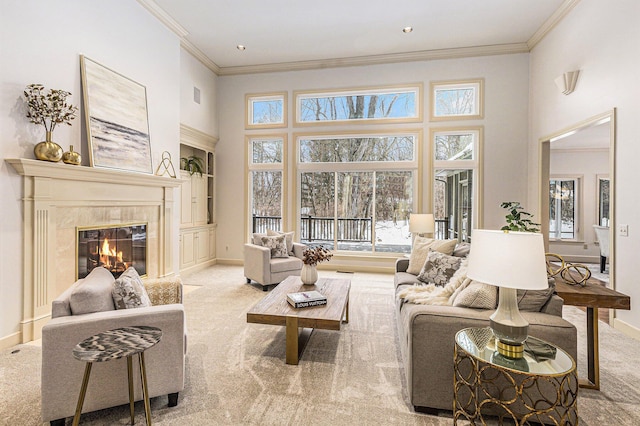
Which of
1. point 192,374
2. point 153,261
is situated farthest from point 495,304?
point 153,261

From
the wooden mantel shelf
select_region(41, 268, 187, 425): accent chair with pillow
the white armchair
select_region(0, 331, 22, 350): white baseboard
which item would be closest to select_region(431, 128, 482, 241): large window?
the white armchair

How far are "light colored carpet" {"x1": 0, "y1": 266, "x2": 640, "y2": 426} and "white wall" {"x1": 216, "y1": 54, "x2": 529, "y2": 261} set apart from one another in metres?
2.83

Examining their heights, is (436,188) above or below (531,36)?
below

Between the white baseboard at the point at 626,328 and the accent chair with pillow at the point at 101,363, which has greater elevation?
the accent chair with pillow at the point at 101,363

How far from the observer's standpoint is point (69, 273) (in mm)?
3234

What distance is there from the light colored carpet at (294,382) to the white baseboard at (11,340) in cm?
12

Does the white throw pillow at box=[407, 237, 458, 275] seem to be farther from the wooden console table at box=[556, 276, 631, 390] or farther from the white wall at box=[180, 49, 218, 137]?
the white wall at box=[180, 49, 218, 137]

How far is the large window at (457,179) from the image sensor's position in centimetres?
566

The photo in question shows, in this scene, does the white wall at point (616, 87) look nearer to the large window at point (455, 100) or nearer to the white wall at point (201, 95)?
the large window at point (455, 100)

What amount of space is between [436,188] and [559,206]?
172 inches

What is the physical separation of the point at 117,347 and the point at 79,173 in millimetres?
2461

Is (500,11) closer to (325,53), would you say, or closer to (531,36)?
(531,36)

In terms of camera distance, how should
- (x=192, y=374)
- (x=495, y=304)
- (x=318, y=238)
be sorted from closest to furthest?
1. (x=495, y=304)
2. (x=192, y=374)
3. (x=318, y=238)

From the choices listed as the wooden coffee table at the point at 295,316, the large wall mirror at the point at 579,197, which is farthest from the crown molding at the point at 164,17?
the large wall mirror at the point at 579,197
